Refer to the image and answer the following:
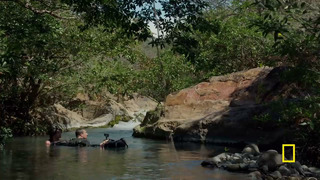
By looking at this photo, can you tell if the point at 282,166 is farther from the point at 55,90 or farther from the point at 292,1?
the point at 55,90

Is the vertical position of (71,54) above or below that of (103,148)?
above

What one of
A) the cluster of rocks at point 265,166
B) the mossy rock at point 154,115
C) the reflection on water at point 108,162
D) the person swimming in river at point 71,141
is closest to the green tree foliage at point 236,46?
the mossy rock at point 154,115

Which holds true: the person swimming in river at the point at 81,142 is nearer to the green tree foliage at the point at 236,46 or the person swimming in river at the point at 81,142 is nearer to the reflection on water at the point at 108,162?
the reflection on water at the point at 108,162

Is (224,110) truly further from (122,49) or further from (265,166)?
(265,166)

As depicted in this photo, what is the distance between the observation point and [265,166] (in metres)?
14.5

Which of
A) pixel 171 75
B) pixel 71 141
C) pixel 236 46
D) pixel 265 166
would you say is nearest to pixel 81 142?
pixel 71 141

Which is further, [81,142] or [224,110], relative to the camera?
[224,110]

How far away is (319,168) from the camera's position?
14.3 m

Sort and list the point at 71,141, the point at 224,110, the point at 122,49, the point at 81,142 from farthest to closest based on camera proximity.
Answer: the point at 122,49
the point at 224,110
the point at 71,141
the point at 81,142

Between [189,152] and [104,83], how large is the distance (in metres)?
9.03

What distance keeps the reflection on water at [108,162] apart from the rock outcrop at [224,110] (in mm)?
1474

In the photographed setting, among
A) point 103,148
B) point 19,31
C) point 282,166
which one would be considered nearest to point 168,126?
point 103,148

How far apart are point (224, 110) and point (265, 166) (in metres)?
10.8

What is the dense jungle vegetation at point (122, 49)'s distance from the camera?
8.90m
